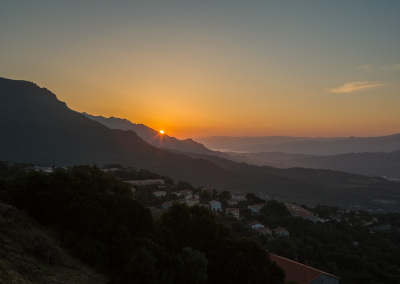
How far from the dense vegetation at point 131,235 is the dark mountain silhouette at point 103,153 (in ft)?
217

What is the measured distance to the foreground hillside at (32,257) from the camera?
8.07m

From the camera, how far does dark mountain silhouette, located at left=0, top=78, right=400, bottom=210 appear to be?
80875 millimetres

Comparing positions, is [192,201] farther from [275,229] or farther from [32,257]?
[32,257]

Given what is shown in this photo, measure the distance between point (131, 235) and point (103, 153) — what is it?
3193 inches

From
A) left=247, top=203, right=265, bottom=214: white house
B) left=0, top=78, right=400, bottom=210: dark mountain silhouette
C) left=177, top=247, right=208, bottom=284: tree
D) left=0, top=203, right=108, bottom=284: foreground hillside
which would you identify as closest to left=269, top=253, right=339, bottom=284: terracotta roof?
left=177, top=247, right=208, bottom=284: tree

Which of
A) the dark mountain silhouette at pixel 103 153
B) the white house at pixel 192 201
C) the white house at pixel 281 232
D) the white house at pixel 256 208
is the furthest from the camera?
the dark mountain silhouette at pixel 103 153

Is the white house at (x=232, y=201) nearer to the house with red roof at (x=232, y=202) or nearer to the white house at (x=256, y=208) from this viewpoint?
the house with red roof at (x=232, y=202)

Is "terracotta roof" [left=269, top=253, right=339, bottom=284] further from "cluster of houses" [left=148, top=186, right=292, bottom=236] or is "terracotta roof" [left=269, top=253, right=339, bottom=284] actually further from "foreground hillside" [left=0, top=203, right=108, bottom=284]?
"foreground hillside" [left=0, top=203, right=108, bottom=284]

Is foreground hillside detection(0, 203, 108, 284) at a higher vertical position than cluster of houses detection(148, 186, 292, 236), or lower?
higher

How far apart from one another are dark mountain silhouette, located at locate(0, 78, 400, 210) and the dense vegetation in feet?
217

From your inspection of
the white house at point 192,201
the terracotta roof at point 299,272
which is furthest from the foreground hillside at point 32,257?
the white house at point 192,201

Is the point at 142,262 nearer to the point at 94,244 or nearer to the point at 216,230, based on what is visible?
the point at 94,244

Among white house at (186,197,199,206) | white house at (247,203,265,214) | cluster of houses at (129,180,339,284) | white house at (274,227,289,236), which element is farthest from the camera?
white house at (247,203,265,214)

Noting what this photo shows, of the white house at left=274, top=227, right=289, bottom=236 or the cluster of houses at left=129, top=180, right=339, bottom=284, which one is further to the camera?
the white house at left=274, top=227, right=289, bottom=236
